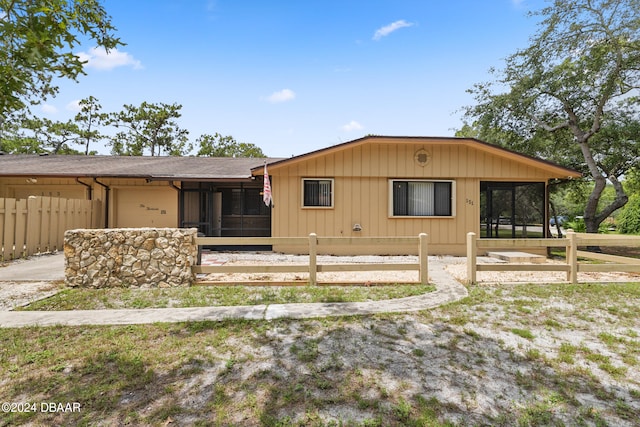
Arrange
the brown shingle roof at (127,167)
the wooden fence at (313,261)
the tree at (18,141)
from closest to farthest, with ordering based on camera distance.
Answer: the wooden fence at (313,261) < the brown shingle roof at (127,167) < the tree at (18,141)

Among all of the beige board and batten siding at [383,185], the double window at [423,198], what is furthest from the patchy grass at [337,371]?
the double window at [423,198]

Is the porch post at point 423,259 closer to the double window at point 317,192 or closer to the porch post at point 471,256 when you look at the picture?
the porch post at point 471,256

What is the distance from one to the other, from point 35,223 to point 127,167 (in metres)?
4.85

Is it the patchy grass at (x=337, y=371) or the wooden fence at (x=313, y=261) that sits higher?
the wooden fence at (x=313, y=261)

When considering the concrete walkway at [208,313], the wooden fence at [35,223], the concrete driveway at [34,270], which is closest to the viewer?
the concrete walkway at [208,313]

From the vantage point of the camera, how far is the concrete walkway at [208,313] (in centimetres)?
421

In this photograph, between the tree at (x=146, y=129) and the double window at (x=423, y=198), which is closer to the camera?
the double window at (x=423, y=198)

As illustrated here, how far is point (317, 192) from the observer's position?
11.0m

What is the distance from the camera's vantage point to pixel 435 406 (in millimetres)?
2498

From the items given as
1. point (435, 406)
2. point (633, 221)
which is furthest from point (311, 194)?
point (633, 221)

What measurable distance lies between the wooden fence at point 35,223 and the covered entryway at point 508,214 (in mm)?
15352

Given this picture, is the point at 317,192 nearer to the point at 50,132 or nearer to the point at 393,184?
the point at 393,184

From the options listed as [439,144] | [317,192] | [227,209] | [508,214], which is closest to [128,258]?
[317,192]
